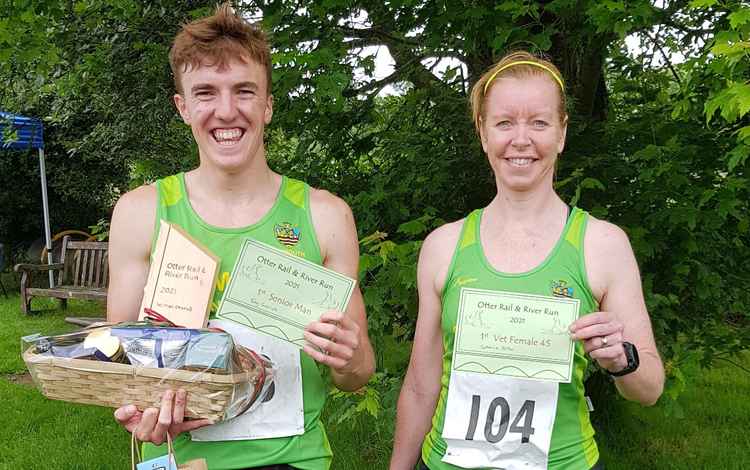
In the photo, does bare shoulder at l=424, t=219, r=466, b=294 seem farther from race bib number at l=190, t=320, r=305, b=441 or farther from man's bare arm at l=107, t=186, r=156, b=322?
man's bare arm at l=107, t=186, r=156, b=322

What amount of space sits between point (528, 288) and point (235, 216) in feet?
2.67

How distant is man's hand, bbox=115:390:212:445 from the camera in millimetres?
1629

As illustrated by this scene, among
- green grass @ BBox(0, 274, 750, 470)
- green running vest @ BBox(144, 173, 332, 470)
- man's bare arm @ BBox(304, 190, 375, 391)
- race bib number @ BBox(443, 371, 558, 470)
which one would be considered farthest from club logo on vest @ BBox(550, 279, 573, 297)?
green grass @ BBox(0, 274, 750, 470)

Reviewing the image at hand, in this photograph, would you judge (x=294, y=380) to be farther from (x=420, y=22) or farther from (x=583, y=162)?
(x=420, y=22)

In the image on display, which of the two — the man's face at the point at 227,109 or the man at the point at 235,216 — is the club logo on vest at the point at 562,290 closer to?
the man at the point at 235,216

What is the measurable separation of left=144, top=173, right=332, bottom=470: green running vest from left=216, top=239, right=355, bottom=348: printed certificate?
0.40 ft

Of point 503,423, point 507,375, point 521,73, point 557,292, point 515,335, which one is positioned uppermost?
point 521,73

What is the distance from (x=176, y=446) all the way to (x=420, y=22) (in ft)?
9.74

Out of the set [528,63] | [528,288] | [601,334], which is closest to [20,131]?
[528,63]

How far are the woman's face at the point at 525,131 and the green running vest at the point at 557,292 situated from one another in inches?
6.7

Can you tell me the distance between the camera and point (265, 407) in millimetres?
1896

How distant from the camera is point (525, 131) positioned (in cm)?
186

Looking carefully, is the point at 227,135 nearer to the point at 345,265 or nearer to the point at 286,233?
the point at 286,233

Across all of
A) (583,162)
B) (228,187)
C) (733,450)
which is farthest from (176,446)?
(733,450)
